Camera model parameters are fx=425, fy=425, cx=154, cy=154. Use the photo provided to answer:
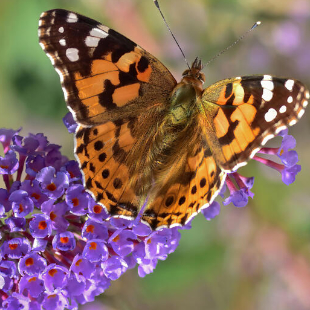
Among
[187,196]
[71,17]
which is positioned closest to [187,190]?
[187,196]

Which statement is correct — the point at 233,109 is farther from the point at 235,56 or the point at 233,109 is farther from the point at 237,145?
the point at 235,56

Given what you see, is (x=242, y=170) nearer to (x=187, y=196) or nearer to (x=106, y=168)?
(x=187, y=196)

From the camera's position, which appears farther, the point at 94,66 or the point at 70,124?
the point at 70,124

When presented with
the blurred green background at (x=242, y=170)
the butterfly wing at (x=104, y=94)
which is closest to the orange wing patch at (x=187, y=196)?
the butterfly wing at (x=104, y=94)

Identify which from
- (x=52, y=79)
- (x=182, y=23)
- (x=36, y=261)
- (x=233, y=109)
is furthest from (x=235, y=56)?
(x=36, y=261)

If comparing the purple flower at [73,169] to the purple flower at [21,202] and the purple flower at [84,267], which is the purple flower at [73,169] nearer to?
the purple flower at [21,202]

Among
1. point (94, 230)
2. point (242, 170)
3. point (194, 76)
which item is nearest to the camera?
point (94, 230)

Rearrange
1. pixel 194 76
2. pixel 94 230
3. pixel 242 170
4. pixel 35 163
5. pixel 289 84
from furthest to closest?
1. pixel 242 170
2. pixel 194 76
3. pixel 35 163
4. pixel 94 230
5. pixel 289 84
